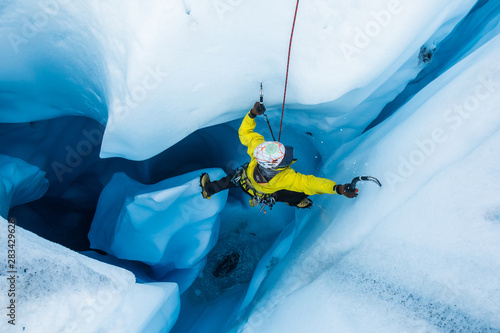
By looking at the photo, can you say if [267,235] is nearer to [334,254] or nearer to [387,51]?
[334,254]

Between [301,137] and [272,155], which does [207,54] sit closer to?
[272,155]

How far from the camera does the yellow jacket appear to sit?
1.97m

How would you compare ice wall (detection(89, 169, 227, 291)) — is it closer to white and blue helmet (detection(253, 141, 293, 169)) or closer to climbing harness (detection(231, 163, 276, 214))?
climbing harness (detection(231, 163, 276, 214))

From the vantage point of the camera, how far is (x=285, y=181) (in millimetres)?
2141

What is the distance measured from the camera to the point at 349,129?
2.61 m

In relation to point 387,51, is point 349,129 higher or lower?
lower

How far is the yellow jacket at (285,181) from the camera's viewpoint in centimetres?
197

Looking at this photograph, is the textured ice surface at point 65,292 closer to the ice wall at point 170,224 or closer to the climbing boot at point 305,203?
the ice wall at point 170,224

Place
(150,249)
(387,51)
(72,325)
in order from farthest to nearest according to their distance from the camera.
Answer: (150,249) → (387,51) → (72,325)

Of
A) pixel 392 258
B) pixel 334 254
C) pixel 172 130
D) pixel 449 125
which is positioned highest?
pixel 449 125

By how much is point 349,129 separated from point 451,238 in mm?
1370

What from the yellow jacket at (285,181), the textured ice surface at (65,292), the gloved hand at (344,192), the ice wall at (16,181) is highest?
the gloved hand at (344,192)

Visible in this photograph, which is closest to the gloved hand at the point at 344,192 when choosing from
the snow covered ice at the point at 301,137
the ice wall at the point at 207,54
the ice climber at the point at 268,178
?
the ice climber at the point at 268,178

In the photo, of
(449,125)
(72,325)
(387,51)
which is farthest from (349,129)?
(72,325)
